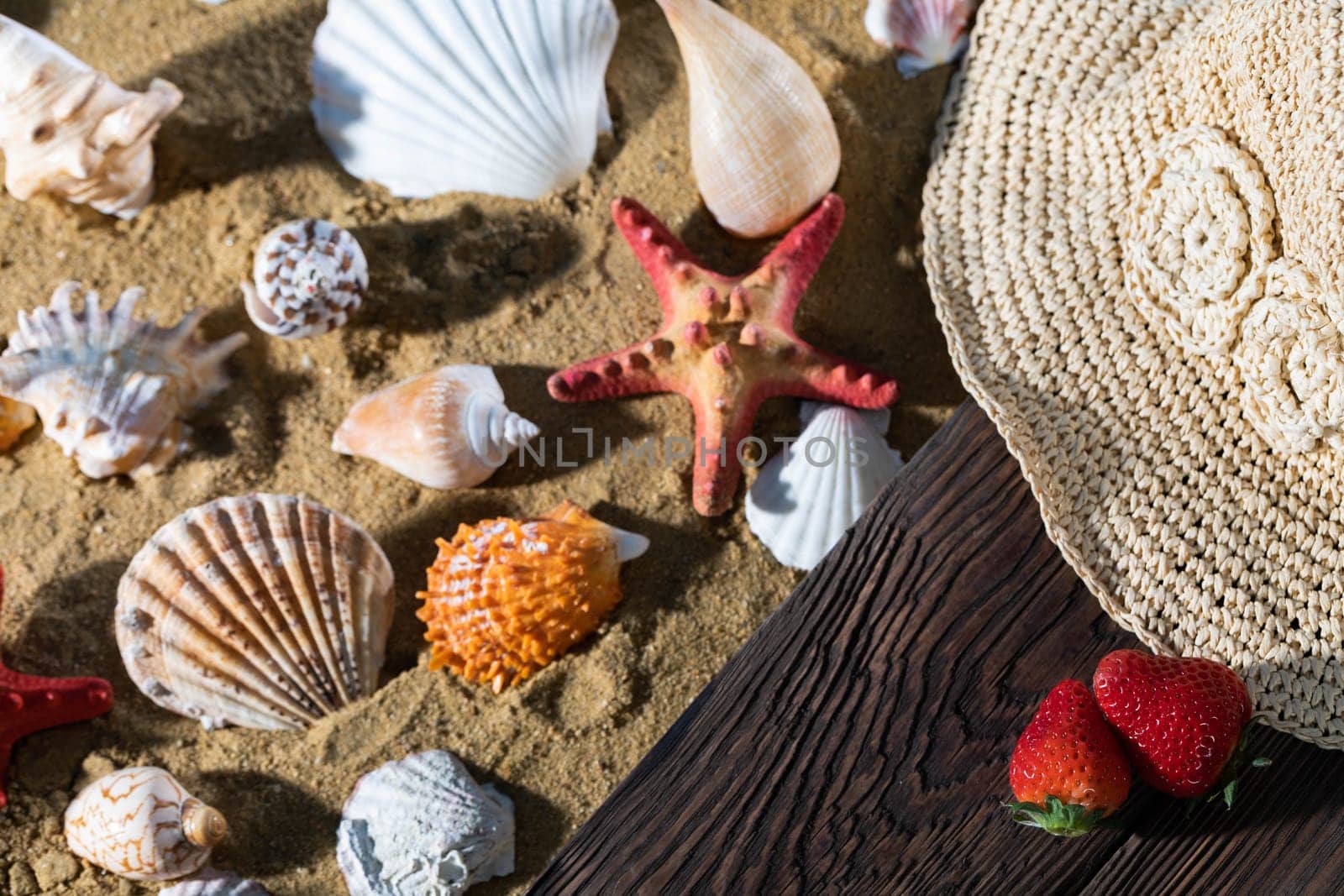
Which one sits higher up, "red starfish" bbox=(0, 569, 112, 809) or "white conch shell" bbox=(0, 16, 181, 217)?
"white conch shell" bbox=(0, 16, 181, 217)

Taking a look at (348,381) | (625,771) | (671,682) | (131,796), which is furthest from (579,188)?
(131,796)

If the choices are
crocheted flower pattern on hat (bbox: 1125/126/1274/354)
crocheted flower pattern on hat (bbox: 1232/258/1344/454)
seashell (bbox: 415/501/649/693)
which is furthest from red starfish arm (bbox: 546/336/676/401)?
crocheted flower pattern on hat (bbox: 1232/258/1344/454)

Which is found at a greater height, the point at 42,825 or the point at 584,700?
the point at 584,700

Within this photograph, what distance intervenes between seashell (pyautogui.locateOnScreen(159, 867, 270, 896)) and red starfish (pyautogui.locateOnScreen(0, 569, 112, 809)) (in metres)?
0.27

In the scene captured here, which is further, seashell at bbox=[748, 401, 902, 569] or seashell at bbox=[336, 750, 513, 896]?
seashell at bbox=[748, 401, 902, 569]

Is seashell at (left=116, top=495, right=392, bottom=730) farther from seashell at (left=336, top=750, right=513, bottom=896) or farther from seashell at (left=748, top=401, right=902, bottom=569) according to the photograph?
seashell at (left=748, top=401, right=902, bottom=569)

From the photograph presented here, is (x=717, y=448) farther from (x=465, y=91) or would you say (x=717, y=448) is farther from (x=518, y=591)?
(x=465, y=91)

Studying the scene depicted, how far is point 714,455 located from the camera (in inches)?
60.5

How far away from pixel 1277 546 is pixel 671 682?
81 centimetres

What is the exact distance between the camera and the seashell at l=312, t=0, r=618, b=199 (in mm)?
1639

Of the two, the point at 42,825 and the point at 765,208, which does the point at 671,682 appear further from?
the point at 42,825

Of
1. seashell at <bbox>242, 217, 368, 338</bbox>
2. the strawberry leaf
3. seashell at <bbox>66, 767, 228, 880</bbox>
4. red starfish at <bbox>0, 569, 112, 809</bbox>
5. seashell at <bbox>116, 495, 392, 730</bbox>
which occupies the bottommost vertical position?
seashell at <bbox>66, 767, 228, 880</bbox>

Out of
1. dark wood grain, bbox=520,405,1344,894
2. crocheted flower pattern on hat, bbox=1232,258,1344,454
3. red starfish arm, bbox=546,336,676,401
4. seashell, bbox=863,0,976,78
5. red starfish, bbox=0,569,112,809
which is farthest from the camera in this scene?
seashell, bbox=863,0,976,78

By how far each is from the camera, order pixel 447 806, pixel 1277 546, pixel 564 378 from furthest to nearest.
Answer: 1. pixel 564 378
2. pixel 447 806
3. pixel 1277 546
